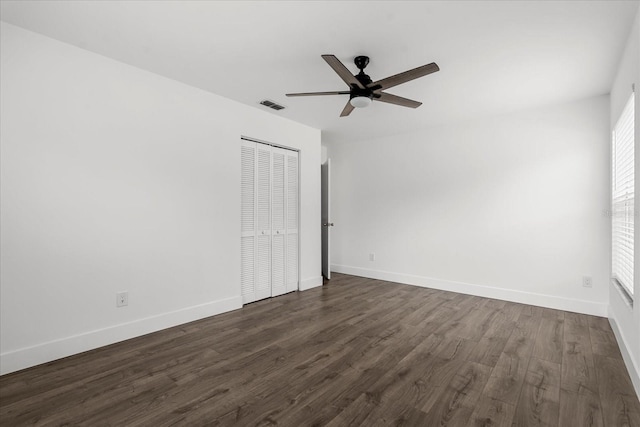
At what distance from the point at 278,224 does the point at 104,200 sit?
2118 millimetres

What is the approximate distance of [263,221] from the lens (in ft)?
13.6

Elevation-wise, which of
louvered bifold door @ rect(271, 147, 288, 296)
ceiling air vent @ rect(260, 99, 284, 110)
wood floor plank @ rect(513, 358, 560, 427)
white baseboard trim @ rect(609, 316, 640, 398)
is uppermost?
ceiling air vent @ rect(260, 99, 284, 110)

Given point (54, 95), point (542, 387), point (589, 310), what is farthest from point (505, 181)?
point (54, 95)

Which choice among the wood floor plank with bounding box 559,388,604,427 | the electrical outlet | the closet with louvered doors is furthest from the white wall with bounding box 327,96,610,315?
the electrical outlet

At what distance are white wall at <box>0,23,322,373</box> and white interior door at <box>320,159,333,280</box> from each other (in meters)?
1.84

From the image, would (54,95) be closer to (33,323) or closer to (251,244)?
(33,323)

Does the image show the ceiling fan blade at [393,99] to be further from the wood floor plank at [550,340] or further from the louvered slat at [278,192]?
the wood floor plank at [550,340]

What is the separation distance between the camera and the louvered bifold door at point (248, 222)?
389 cm

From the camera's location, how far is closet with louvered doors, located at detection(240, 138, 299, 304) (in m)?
3.94

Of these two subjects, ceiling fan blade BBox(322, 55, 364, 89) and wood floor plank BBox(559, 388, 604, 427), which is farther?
ceiling fan blade BBox(322, 55, 364, 89)

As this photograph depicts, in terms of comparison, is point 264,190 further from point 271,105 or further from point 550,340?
point 550,340

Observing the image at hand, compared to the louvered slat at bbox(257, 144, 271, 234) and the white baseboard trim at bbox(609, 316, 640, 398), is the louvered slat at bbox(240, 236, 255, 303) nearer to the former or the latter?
the louvered slat at bbox(257, 144, 271, 234)

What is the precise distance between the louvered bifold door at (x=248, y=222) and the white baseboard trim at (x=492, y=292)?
7.82 ft

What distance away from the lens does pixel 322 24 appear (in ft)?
7.30
